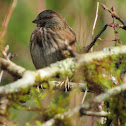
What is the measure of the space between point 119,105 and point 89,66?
0.92 feet

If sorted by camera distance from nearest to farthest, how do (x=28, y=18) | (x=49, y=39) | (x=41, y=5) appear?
1. (x=49, y=39)
2. (x=41, y=5)
3. (x=28, y=18)

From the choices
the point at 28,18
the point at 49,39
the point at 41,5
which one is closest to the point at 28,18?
the point at 28,18

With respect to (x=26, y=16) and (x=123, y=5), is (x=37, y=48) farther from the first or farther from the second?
(x=26, y=16)

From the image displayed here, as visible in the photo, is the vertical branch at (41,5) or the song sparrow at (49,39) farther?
the vertical branch at (41,5)

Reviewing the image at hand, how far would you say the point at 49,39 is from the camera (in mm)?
3027

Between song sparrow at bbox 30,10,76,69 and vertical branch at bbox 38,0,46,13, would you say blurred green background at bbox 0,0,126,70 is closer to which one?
vertical branch at bbox 38,0,46,13

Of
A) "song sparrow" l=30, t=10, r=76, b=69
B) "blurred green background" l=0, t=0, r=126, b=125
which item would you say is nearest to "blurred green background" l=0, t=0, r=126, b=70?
"blurred green background" l=0, t=0, r=126, b=125

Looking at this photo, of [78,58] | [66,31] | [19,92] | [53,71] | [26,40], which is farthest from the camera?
[26,40]

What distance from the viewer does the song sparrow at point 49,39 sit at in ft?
9.77

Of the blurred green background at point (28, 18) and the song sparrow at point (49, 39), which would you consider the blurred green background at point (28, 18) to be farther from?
the song sparrow at point (49, 39)

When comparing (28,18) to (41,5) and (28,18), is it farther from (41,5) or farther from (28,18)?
(41,5)

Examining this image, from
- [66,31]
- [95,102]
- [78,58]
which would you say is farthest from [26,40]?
[95,102]

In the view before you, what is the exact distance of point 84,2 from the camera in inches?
159

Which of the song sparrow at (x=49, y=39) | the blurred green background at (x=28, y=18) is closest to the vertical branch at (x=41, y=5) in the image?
the blurred green background at (x=28, y=18)
